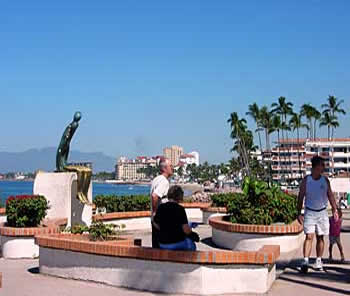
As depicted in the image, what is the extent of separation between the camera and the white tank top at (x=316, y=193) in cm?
884

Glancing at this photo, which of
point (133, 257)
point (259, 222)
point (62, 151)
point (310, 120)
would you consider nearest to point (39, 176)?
point (62, 151)

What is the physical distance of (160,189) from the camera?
26.4 feet

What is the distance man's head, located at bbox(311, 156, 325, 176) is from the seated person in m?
2.29

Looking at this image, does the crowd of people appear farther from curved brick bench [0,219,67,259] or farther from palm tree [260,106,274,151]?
palm tree [260,106,274,151]

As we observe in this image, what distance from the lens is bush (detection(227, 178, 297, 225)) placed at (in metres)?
11.9

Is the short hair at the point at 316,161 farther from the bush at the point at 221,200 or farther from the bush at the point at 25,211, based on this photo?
the bush at the point at 221,200

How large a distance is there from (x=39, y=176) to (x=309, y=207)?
7.66 meters

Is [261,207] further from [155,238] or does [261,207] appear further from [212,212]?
[212,212]

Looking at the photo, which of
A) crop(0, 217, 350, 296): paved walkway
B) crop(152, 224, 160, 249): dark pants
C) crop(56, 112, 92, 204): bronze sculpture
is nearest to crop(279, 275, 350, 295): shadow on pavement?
crop(0, 217, 350, 296): paved walkway

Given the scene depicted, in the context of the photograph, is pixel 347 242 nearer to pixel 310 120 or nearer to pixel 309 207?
pixel 309 207

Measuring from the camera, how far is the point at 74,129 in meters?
15.2

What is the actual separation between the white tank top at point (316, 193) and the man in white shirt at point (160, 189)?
2.13 meters

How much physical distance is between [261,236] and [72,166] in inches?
230

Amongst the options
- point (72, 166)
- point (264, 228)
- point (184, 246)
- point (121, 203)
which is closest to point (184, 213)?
point (184, 246)
